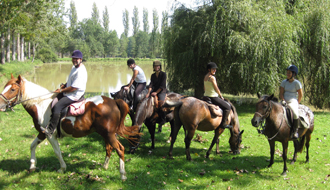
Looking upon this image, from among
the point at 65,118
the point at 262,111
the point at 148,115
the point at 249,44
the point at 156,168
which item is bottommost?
the point at 156,168

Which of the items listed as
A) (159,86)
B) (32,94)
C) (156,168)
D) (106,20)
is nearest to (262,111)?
(156,168)

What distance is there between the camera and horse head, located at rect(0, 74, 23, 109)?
461cm

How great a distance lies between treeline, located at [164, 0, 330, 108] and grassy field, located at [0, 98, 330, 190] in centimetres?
547

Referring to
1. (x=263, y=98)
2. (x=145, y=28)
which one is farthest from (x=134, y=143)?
(x=145, y=28)

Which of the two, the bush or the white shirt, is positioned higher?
the bush

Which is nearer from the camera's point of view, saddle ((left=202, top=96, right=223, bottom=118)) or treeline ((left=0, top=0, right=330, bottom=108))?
saddle ((left=202, top=96, right=223, bottom=118))

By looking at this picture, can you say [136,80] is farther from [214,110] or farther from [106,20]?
[106,20]

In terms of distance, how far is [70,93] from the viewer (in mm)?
4973

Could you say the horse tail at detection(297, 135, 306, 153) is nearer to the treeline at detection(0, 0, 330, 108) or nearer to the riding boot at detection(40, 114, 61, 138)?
the treeline at detection(0, 0, 330, 108)

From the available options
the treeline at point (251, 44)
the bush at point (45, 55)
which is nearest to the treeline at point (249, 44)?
the treeline at point (251, 44)

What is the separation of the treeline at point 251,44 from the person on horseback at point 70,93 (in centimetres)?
865

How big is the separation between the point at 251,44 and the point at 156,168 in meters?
9.06

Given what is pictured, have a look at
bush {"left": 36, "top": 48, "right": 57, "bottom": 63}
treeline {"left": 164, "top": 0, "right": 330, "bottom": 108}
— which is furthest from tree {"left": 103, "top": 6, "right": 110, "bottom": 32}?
treeline {"left": 164, "top": 0, "right": 330, "bottom": 108}

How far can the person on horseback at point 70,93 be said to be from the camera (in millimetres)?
4766
